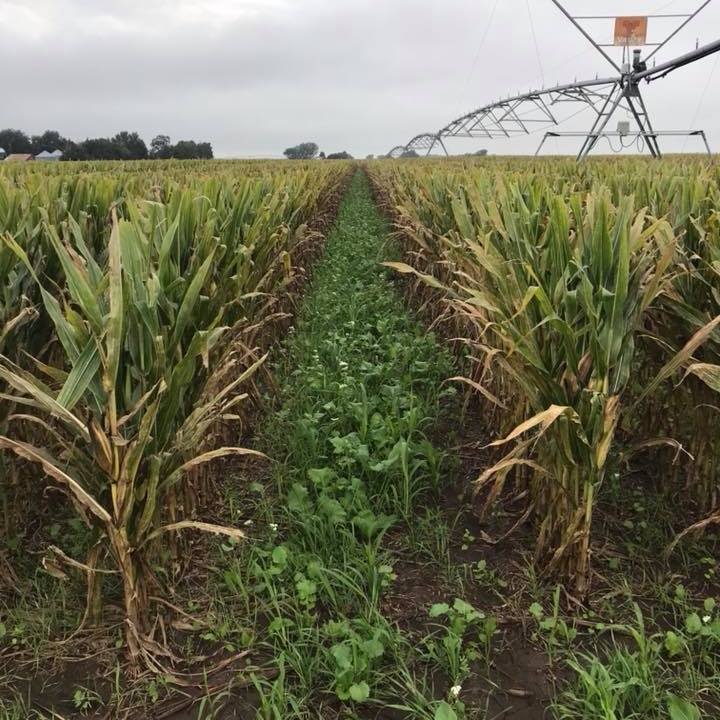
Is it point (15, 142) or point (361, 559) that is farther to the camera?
point (15, 142)

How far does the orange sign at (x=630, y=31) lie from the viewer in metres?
20.3

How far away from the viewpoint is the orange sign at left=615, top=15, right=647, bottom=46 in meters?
20.3

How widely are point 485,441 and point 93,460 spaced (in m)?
1.98

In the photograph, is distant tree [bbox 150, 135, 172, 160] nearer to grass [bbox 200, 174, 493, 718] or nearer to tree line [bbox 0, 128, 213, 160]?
tree line [bbox 0, 128, 213, 160]

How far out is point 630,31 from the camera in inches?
818

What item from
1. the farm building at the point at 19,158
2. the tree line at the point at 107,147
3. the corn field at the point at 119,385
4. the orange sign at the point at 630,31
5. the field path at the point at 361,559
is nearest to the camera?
the corn field at the point at 119,385

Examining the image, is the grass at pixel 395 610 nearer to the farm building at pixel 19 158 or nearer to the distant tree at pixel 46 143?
the farm building at pixel 19 158

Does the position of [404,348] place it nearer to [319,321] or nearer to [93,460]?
[319,321]

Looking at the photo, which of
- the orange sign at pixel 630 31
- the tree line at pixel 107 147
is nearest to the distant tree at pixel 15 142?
the tree line at pixel 107 147

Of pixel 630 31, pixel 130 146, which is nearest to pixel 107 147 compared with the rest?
pixel 130 146

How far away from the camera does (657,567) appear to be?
2117mm

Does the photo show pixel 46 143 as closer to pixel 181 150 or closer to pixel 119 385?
pixel 181 150

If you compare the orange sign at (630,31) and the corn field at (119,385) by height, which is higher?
the orange sign at (630,31)

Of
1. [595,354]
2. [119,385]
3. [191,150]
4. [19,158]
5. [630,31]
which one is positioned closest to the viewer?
[119,385]
